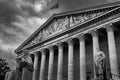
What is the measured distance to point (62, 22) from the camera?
23.1m

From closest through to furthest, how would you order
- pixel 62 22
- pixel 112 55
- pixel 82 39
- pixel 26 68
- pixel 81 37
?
pixel 26 68 → pixel 112 55 → pixel 82 39 → pixel 81 37 → pixel 62 22

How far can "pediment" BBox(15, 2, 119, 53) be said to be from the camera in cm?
1861

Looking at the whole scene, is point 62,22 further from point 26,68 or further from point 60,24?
point 26,68

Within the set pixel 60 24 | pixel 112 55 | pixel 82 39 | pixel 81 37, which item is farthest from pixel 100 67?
pixel 60 24

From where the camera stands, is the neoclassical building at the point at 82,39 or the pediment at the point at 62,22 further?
the pediment at the point at 62,22

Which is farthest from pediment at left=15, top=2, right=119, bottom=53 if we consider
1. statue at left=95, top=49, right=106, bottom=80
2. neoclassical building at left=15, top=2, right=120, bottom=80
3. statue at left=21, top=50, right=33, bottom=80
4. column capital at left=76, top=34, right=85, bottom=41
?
statue at left=21, top=50, right=33, bottom=80

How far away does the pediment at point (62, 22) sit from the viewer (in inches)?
733

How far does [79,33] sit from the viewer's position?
63.7 feet

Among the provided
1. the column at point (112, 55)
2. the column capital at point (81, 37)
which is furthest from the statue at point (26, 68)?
the column capital at point (81, 37)

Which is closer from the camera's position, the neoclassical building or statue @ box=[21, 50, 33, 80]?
statue @ box=[21, 50, 33, 80]

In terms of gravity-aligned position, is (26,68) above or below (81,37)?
below

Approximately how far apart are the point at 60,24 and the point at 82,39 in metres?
5.91

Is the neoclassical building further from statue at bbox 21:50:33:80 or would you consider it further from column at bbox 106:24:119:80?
statue at bbox 21:50:33:80

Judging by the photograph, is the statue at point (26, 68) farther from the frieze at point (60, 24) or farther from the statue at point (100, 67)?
the frieze at point (60, 24)
